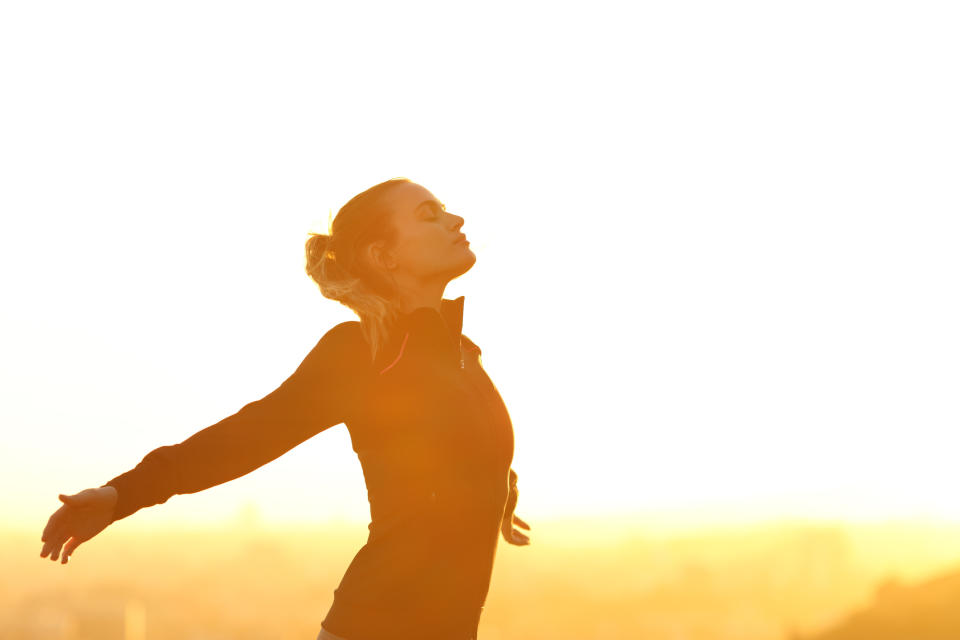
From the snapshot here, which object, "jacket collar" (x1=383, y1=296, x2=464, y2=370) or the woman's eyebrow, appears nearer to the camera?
"jacket collar" (x1=383, y1=296, x2=464, y2=370)

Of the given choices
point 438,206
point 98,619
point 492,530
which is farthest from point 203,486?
point 98,619

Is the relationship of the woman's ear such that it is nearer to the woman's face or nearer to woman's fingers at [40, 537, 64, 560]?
the woman's face

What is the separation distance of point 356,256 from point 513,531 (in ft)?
5.15

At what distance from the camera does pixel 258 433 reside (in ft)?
15.9

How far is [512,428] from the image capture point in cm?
532

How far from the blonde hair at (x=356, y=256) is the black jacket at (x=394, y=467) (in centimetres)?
20

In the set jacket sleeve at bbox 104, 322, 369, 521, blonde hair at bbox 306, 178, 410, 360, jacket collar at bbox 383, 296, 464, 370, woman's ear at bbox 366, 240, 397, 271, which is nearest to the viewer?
jacket sleeve at bbox 104, 322, 369, 521

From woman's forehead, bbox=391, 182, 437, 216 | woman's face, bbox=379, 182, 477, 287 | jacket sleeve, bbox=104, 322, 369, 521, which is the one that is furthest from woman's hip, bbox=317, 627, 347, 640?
woman's forehead, bbox=391, 182, 437, 216

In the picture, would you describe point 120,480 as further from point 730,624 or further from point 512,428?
Answer: point 730,624

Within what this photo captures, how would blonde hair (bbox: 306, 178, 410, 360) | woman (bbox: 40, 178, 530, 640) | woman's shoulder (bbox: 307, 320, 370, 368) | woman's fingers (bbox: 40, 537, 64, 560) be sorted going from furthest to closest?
blonde hair (bbox: 306, 178, 410, 360), woman's shoulder (bbox: 307, 320, 370, 368), woman (bbox: 40, 178, 530, 640), woman's fingers (bbox: 40, 537, 64, 560)

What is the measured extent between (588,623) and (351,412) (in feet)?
600

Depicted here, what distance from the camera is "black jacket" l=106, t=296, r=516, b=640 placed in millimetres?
4824

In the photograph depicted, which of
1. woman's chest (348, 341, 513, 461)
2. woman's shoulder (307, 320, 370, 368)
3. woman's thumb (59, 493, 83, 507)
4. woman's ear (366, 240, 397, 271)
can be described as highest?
woman's ear (366, 240, 397, 271)

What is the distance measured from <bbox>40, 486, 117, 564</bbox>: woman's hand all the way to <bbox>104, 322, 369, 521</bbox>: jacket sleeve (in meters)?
0.07
